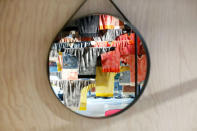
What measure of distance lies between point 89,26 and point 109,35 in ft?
0.42

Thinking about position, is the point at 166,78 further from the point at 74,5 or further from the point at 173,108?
the point at 74,5

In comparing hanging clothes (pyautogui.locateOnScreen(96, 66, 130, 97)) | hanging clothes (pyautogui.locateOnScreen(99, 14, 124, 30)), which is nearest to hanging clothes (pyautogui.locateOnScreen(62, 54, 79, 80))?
hanging clothes (pyautogui.locateOnScreen(96, 66, 130, 97))

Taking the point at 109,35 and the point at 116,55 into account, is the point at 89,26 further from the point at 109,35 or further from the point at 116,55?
the point at 116,55

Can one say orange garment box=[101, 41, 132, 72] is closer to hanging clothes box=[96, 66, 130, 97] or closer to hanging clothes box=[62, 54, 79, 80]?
hanging clothes box=[96, 66, 130, 97]

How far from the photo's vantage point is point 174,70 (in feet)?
3.67

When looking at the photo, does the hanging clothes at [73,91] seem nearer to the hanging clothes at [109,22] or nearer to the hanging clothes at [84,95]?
the hanging clothes at [84,95]

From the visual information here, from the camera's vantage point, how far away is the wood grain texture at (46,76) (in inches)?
43.6

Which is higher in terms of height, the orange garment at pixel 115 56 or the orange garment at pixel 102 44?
the orange garment at pixel 102 44

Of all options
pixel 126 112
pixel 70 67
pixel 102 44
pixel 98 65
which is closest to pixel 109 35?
pixel 102 44

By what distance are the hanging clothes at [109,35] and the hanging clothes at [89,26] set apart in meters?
0.03

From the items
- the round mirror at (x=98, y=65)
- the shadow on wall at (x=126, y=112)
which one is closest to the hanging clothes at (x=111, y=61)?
the round mirror at (x=98, y=65)

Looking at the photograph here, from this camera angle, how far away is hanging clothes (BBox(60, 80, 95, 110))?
1.13m

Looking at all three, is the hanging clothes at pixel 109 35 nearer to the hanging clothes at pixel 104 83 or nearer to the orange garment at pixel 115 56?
the orange garment at pixel 115 56

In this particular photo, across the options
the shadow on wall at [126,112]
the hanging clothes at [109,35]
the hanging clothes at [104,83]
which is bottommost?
the shadow on wall at [126,112]
